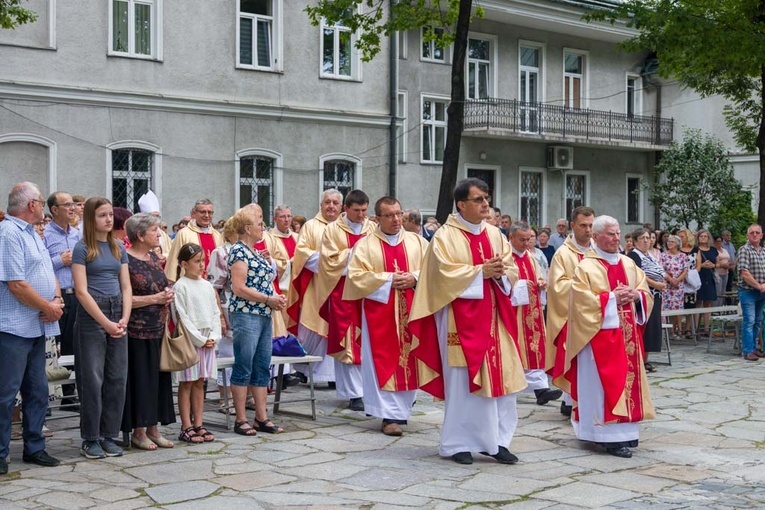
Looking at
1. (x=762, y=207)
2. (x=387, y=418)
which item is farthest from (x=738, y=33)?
(x=387, y=418)

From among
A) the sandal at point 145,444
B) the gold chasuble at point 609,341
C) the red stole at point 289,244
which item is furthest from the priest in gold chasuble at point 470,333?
the red stole at point 289,244

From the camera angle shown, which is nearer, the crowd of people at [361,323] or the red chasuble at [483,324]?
the crowd of people at [361,323]

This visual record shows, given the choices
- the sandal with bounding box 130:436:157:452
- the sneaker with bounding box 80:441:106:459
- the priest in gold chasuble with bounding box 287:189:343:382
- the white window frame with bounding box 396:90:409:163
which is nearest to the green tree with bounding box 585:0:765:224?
the white window frame with bounding box 396:90:409:163

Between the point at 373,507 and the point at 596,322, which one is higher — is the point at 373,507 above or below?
below

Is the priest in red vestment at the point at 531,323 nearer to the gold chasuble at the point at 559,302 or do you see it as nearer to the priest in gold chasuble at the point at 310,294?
the gold chasuble at the point at 559,302

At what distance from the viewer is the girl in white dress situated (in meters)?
8.49

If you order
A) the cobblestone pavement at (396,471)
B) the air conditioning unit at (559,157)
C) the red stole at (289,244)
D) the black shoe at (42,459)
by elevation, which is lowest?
the cobblestone pavement at (396,471)

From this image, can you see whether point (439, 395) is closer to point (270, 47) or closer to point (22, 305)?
point (22, 305)

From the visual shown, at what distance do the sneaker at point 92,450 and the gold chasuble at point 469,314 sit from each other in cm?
247

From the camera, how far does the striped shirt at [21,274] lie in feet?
24.1

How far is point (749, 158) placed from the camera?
3250 centimetres

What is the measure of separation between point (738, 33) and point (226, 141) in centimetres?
1006

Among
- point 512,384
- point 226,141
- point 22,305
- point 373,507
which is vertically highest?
point 226,141

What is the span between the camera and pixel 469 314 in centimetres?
807
